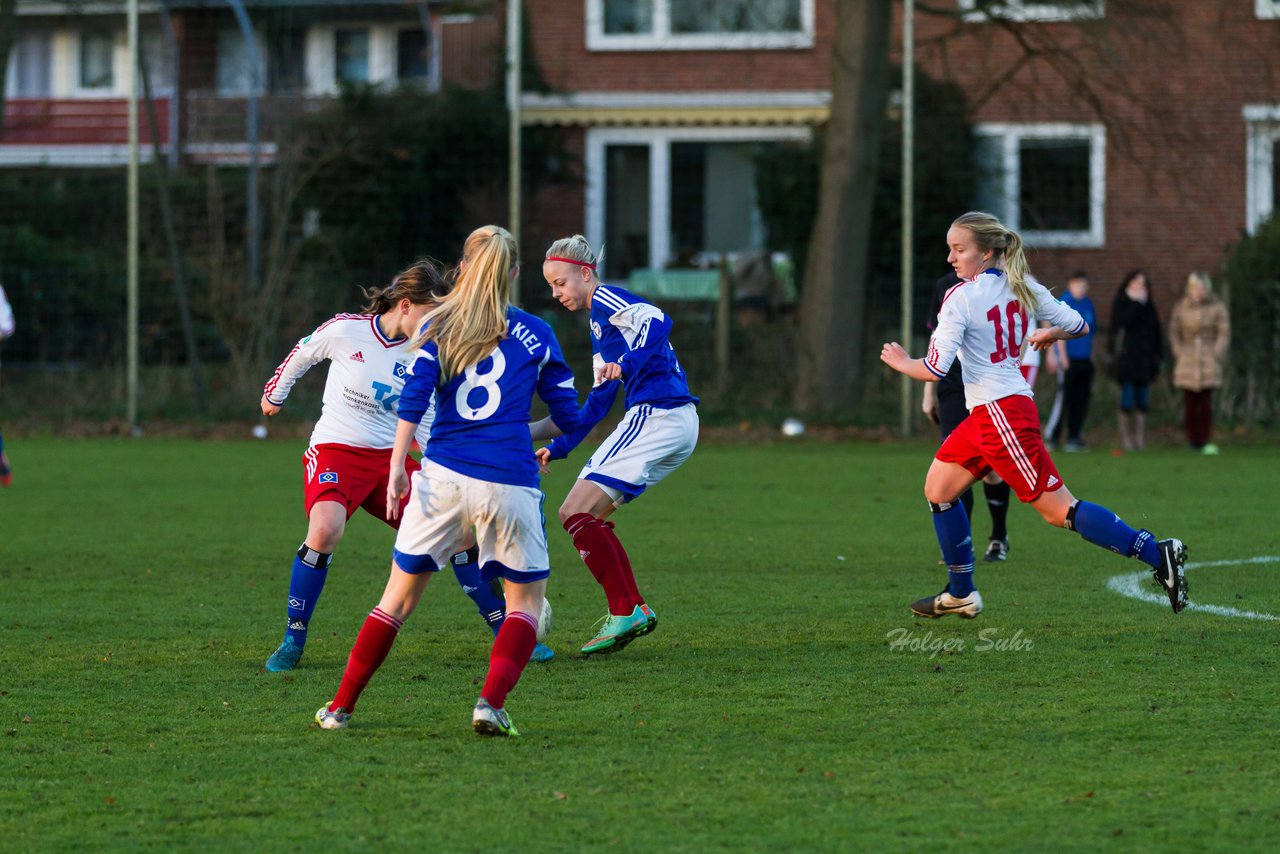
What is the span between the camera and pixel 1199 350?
17.5m

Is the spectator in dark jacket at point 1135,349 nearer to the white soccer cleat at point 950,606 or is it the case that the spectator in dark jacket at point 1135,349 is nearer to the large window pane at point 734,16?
the large window pane at point 734,16

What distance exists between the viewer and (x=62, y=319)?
20172 millimetres

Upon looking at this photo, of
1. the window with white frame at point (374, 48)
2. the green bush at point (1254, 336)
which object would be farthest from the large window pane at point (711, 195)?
the green bush at point (1254, 336)

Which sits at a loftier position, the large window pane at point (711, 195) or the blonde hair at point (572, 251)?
the large window pane at point (711, 195)

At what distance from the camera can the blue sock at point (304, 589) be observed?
6750 millimetres

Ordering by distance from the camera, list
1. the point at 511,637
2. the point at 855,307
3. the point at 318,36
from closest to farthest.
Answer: the point at 511,637, the point at 855,307, the point at 318,36

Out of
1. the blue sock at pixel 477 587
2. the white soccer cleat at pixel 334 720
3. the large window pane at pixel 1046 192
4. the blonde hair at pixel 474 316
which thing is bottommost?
the white soccer cleat at pixel 334 720

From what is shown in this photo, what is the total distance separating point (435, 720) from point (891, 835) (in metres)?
1.94

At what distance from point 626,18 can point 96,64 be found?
14932 mm

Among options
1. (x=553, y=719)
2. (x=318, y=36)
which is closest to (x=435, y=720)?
(x=553, y=719)

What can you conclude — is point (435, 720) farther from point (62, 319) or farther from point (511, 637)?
point (62, 319)

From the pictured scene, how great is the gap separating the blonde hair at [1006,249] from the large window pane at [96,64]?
32.8 metres

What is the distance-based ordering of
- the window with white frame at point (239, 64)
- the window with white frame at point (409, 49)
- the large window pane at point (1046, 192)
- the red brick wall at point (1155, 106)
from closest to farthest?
the red brick wall at point (1155, 106)
the window with white frame at point (239, 64)
the large window pane at point (1046, 192)
the window with white frame at point (409, 49)

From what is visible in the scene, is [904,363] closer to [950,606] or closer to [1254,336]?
[950,606]
